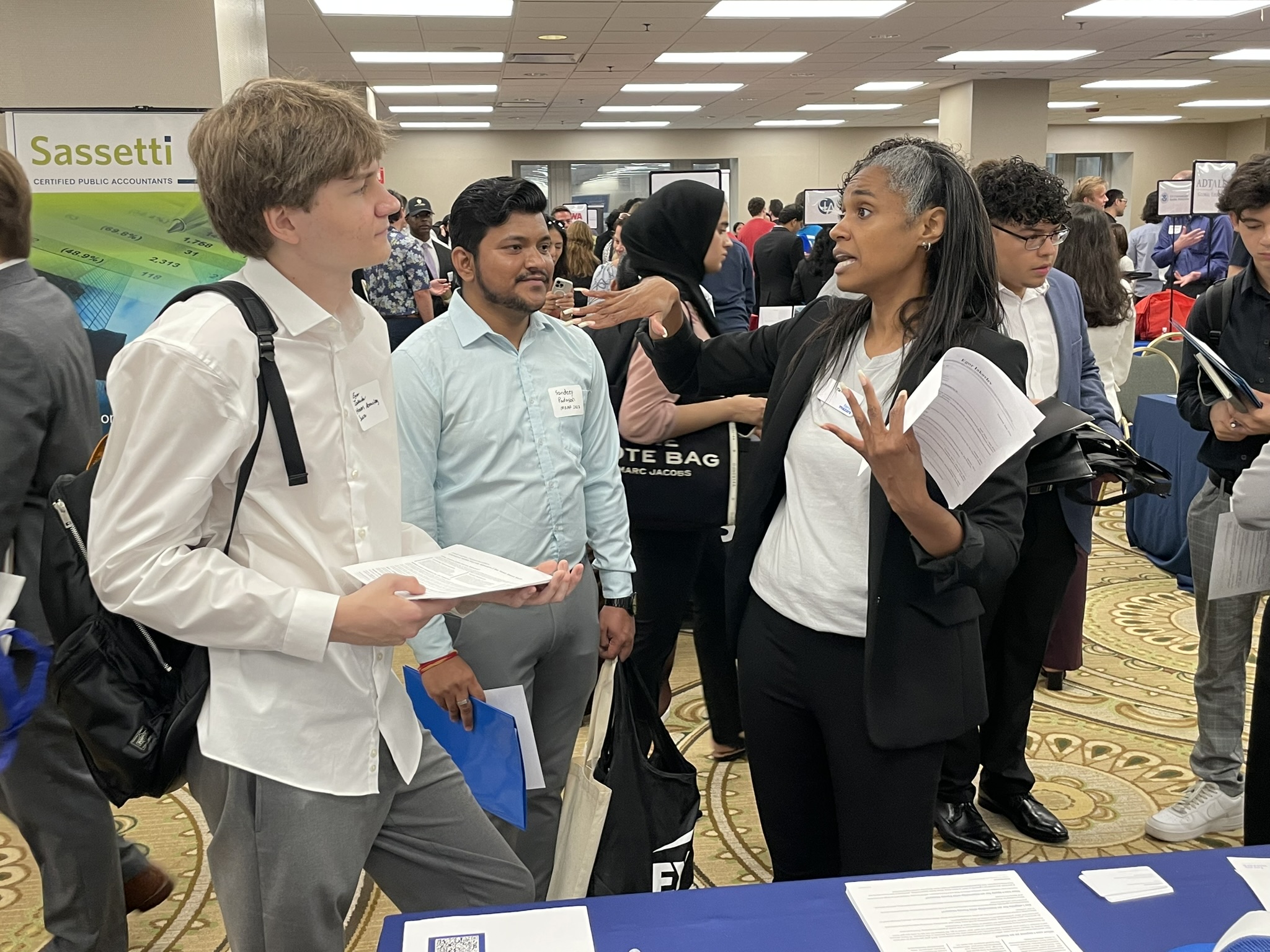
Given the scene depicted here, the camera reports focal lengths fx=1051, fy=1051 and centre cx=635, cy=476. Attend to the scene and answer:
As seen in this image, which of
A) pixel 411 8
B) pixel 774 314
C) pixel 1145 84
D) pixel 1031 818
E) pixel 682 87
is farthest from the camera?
pixel 1145 84

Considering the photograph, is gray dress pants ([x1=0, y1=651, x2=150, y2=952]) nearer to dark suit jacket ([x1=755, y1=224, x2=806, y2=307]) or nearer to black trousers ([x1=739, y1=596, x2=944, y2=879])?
black trousers ([x1=739, y1=596, x2=944, y2=879])

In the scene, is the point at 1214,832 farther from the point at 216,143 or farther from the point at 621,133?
the point at 621,133

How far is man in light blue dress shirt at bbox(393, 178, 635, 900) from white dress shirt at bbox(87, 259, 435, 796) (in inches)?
20.7

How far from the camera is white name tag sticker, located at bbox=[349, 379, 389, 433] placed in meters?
1.36

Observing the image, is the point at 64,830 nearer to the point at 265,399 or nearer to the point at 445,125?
the point at 265,399

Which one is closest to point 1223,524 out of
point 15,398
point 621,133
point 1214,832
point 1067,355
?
point 1067,355

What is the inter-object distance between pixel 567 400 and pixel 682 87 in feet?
42.3

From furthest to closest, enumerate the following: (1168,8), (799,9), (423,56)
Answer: (423,56) < (1168,8) < (799,9)

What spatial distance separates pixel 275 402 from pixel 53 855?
1342 millimetres

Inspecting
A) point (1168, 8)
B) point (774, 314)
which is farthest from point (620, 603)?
point (1168, 8)

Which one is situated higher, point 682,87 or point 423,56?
point 682,87

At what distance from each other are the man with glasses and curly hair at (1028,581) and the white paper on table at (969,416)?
1.28m

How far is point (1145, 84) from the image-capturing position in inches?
575

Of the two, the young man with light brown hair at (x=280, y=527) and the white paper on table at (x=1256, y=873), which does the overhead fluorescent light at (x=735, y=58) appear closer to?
the young man with light brown hair at (x=280, y=527)
